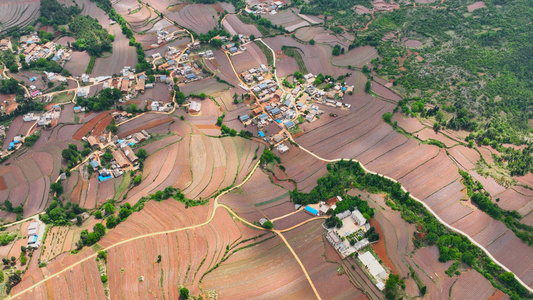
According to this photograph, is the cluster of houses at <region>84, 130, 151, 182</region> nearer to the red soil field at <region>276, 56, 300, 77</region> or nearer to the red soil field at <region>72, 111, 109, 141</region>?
→ the red soil field at <region>72, 111, 109, 141</region>

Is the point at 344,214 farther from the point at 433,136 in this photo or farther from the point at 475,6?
the point at 475,6

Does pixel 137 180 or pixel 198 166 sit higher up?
pixel 137 180

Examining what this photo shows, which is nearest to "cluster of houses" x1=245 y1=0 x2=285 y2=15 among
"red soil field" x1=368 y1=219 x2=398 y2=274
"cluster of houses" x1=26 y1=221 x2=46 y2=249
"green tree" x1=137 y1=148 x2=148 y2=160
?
"green tree" x1=137 y1=148 x2=148 y2=160

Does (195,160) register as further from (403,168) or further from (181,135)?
(403,168)

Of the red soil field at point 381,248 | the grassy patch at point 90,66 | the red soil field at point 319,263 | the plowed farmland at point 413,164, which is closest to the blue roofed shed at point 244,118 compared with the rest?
the plowed farmland at point 413,164

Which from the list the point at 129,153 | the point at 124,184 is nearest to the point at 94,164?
the point at 129,153

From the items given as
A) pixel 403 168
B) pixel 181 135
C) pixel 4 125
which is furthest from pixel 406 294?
pixel 4 125

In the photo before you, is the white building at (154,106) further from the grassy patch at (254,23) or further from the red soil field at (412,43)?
the red soil field at (412,43)
